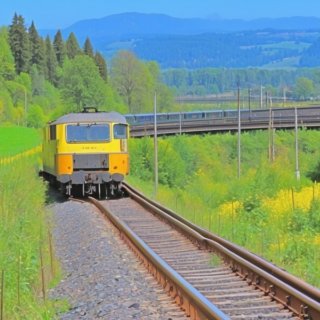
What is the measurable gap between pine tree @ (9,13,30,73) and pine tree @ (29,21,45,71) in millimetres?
1772

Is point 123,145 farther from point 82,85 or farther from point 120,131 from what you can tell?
point 82,85

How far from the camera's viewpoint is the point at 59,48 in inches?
5778

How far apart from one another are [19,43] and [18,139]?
56226 mm

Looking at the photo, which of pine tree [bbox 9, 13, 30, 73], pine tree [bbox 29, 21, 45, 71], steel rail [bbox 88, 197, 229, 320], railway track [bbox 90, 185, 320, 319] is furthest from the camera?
pine tree [bbox 29, 21, 45, 71]

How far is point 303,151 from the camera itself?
97.1 metres

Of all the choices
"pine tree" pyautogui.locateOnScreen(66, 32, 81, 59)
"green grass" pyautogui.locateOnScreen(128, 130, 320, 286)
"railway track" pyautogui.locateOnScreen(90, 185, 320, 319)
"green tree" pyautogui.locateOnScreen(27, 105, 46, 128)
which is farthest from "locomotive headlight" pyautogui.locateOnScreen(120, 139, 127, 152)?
"pine tree" pyautogui.locateOnScreen(66, 32, 81, 59)

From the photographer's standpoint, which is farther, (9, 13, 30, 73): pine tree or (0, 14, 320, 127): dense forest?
(9, 13, 30, 73): pine tree

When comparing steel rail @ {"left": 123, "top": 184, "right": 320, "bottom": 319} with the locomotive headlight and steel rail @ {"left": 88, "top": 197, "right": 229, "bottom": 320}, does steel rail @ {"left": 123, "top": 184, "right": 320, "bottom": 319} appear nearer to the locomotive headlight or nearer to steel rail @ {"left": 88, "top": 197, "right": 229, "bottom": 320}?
steel rail @ {"left": 88, "top": 197, "right": 229, "bottom": 320}

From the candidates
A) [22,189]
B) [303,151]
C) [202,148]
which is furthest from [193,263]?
[303,151]

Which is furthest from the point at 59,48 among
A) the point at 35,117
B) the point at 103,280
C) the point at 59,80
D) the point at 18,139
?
the point at 103,280

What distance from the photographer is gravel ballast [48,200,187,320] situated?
10.7 m

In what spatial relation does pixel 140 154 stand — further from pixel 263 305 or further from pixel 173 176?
pixel 263 305

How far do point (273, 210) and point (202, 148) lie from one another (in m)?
62.7

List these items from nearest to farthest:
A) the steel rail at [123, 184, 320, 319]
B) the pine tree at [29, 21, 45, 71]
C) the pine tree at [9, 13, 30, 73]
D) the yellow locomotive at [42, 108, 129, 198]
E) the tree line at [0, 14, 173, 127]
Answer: the steel rail at [123, 184, 320, 319]
the yellow locomotive at [42, 108, 129, 198]
the tree line at [0, 14, 173, 127]
the pine tree at [9, 13, 30, 73]
the pine tree at [29, 21, 45, 71]
